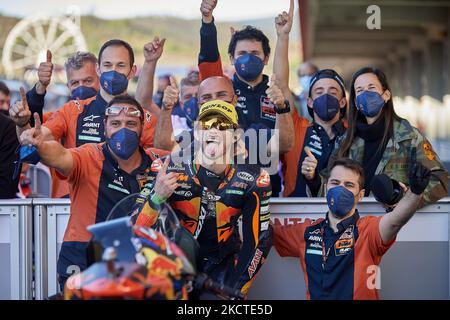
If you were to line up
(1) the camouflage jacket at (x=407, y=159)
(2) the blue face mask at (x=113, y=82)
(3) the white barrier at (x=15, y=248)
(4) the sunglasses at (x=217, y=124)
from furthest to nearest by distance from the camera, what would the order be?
(2) the blue face mask at (x=113, y=82), (3) the white barrier at (x=15, y=248), (1) the camouflage jacket at (x=407, y=159), (4) the sunglasses at (x=217, y=124)

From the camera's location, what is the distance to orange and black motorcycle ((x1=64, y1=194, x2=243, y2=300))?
349cm

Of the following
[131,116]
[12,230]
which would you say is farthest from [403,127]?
[12,230]

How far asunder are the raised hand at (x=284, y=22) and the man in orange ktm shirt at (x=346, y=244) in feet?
5.51

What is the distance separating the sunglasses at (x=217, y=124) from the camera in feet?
16.5

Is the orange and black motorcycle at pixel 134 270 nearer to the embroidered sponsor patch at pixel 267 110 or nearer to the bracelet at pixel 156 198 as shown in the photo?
the bracelet at pixel 156 198

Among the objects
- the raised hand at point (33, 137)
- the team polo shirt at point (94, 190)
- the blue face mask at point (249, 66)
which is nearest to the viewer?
the raised hand at point (33, 137)

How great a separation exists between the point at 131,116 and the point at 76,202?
2.11ft

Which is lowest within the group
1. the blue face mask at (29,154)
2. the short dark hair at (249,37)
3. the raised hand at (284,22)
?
the blue face mask at (29,154)

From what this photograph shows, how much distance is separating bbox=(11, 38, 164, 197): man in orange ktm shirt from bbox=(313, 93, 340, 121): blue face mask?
1.19 meters

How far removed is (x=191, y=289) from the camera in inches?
158

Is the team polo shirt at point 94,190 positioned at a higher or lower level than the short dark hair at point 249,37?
lower

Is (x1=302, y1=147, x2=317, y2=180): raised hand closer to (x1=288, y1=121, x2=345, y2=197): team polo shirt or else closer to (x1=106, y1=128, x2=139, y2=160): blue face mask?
(x1=288, y1=121, x2=345, y2=197): team polo shirt

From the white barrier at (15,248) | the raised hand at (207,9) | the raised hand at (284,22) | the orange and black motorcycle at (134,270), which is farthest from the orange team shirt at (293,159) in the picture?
the orange and black motorcycle at (134,270)

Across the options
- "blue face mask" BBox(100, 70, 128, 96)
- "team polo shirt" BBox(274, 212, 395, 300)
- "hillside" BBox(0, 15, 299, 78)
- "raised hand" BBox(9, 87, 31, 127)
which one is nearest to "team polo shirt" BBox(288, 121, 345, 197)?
"team polo shirt" BBox(274, 212, 395, 300)
